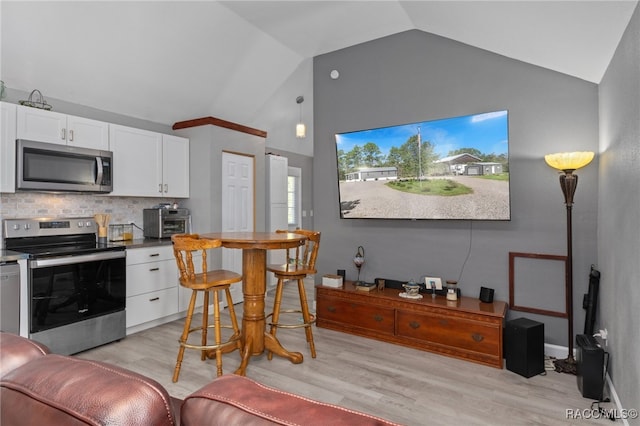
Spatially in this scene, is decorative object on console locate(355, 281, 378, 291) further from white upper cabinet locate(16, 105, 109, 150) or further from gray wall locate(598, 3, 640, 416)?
white upper cabinet locate(16, 105, 109, 150)

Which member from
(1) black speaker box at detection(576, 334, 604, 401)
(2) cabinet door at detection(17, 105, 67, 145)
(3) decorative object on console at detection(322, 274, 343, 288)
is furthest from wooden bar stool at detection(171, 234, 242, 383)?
(1) black speaker box at detection(576, 334, 604, 401)

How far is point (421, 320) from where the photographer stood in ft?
10.9

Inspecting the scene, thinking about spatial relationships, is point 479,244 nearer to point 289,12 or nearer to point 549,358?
point 549,358

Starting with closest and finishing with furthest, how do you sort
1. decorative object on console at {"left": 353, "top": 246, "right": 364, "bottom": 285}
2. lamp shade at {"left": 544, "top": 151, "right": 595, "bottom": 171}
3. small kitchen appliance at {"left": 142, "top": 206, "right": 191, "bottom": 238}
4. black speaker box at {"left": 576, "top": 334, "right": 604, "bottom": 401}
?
black speaker box at {"left": 576, "top": 334, "right": 604, "bottom": 401} < lamp shade at {"left": 544, "top": 151, "right": 595, "bottom": 171} < decorative object on console at {"left": 353, "top": 246, "right": 364, "bottom": 285} < small kitchen appliance at {"left": 142, "top": 206, "right": 191, "bottom": 238}

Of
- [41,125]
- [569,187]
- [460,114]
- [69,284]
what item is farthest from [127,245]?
[569,187]

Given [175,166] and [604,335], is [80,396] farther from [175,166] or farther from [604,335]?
[175,166]

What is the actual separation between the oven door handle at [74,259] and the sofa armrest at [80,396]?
2.73 m

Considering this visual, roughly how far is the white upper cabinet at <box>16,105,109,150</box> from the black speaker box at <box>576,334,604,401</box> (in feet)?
14.7

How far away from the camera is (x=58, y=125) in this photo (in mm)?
3363

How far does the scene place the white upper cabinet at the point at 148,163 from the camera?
3879 mm

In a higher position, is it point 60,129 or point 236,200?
point 60,129

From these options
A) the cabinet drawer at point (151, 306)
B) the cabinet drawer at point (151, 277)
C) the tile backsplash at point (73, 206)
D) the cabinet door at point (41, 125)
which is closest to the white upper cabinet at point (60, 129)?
the cabinet door at point (41, 125)

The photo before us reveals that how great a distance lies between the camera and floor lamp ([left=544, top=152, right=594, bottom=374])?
8.99 ft

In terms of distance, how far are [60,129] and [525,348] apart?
4.40m
